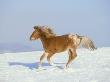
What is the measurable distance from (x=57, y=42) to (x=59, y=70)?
99 centimetres

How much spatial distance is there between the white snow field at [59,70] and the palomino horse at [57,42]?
510 mm

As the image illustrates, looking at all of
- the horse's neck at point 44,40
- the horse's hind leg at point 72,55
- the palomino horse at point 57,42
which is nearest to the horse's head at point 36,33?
the palomino horse at point 57,42

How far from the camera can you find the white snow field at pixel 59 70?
32.3 ft

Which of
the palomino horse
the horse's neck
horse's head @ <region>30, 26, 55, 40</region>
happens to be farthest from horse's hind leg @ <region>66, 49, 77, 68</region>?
horse's head @ <region>30, 26, 55, 40</region>

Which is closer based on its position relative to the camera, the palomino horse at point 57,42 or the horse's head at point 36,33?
the palomino horse at point 57,42

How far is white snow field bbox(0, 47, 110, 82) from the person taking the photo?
9859 millimetres

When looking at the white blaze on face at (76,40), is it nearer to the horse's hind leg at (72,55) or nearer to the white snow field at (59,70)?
the horse's hind leg at (72,55)

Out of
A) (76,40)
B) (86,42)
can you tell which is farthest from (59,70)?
(86,42)

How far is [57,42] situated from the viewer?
11.8m

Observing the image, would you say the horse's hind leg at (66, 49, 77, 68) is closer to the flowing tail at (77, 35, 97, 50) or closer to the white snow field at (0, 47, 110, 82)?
the white snow field at (0, 47, 110, 82)

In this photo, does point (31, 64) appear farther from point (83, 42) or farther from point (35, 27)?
point (83, 42)

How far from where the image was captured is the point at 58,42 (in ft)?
38.4

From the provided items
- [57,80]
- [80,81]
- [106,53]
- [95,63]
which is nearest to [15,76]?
[57,80]

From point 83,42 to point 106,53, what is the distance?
126 inches
